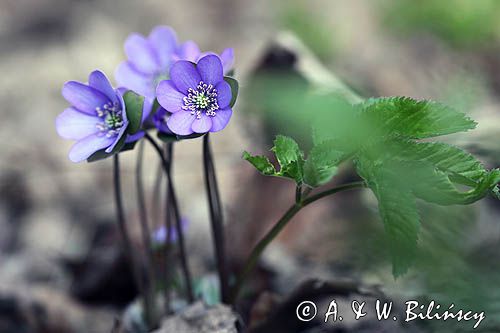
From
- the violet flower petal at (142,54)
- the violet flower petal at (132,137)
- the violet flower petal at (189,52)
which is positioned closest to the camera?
the violet flower petal at (132,137)

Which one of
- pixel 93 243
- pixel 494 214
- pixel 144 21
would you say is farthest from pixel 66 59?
pixel 494 214

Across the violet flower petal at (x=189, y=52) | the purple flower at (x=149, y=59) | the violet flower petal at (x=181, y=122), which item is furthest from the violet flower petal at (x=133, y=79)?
the violet flower petal at (x=181, y=122)

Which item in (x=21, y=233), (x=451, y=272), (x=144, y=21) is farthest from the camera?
(x=144, y=21)

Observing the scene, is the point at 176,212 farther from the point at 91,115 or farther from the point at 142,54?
the point at 142,54

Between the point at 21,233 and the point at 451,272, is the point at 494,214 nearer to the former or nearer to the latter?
the point at 451,272

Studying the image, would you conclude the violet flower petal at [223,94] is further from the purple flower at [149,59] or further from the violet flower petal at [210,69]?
the purple flower at [149,59]

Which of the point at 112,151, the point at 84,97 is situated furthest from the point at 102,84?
the point at 112,151
